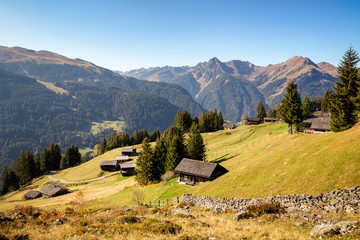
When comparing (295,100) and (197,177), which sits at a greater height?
(295,100)

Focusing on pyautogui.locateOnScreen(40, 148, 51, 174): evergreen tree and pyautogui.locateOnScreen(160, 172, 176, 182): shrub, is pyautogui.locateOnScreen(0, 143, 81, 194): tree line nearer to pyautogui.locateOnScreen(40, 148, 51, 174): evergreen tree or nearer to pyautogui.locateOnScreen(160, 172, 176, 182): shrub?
pyautogui.locateOnScreen(40, 148, 51, 174): evergreen tree

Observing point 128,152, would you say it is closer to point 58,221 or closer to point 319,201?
point 58,221

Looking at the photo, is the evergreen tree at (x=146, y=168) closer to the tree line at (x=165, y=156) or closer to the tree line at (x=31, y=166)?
the tree line at (x=165, y=156)

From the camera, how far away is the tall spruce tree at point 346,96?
118 feet

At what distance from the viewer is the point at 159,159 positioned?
65062 millimetres

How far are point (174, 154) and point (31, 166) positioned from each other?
318 feet

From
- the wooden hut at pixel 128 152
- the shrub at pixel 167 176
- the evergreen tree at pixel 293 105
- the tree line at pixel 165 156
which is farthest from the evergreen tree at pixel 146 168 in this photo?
the wooden hut at pixel 128 152

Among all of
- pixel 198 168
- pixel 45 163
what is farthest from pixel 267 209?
pixel 45 163

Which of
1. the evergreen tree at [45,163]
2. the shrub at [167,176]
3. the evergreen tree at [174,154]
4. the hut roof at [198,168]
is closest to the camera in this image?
the hut roof at [198,168]

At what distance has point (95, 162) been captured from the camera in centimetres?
11094

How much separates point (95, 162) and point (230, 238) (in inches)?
4380

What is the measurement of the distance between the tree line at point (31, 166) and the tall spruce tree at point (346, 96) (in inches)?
5355

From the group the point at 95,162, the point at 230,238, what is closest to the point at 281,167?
the point at 230,238

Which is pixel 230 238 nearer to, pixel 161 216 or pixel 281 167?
pixel 161 216
